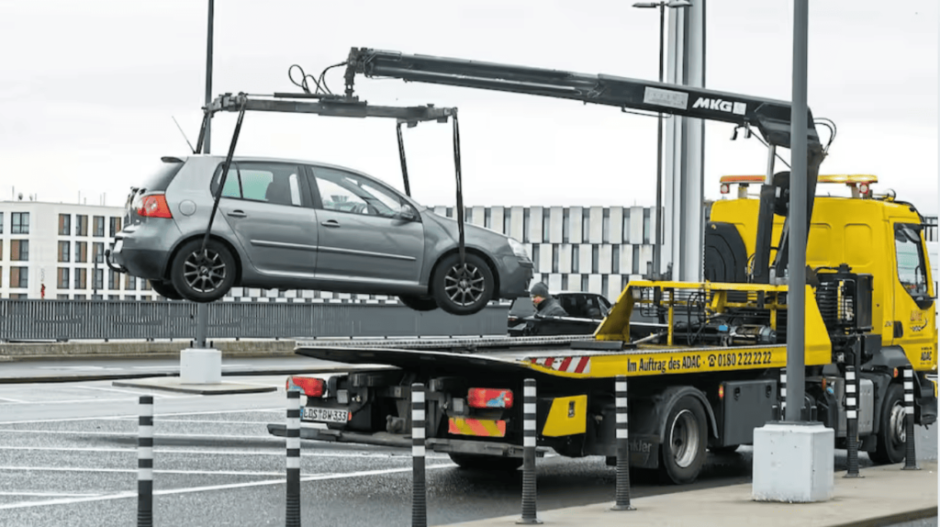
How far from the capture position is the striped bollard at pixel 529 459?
10781mm

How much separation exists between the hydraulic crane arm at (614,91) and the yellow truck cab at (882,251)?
0.50 metres

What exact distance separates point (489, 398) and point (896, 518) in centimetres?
323

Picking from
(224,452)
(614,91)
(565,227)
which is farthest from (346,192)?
(565,227)

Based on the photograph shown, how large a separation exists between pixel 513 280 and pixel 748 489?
2.66 metres

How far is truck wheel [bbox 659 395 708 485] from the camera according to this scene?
44.4 ft

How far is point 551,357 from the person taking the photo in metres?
12.4

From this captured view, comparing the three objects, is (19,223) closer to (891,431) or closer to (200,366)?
(200,366)

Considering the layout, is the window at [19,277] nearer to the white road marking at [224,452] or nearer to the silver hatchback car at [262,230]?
the white road marking at [224,452]

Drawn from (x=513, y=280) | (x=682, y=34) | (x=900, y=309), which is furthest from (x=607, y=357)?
(x=682, y=34)

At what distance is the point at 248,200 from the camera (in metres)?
11.7

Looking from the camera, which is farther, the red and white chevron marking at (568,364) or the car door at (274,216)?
the red and white chevron marking at (568,364)

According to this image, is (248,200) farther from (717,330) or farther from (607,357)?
(717,330)

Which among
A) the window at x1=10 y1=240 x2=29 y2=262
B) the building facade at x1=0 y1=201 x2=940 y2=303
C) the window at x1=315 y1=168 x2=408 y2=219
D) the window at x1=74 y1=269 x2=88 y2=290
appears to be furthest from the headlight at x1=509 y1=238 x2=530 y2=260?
the window at x1=74 y1=269 x2=88 y2=290

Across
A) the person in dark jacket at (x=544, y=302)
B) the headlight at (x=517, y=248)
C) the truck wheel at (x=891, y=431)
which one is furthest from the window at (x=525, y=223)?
the headlight at (x=517, y=248)
